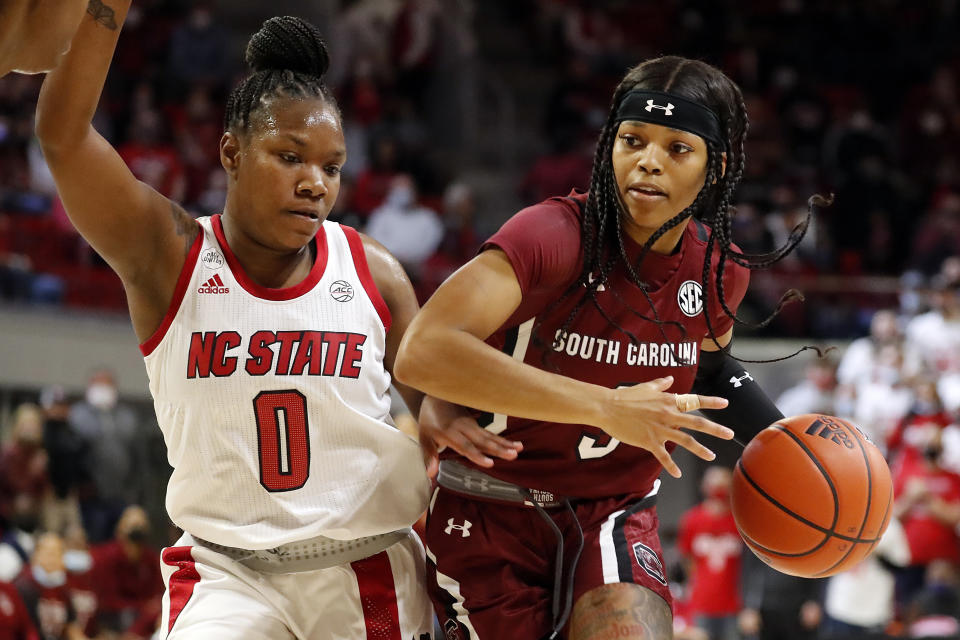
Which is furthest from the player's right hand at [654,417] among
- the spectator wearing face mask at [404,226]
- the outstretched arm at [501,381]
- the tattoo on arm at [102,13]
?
the spectator wearing face mask at [404,226]

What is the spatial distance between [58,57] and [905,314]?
1038 centimetres

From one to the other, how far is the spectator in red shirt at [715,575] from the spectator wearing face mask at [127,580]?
384cm

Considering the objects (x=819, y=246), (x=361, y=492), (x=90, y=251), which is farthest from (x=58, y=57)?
(x=819, y=246)

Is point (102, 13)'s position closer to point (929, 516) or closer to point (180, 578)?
point (180, 578)

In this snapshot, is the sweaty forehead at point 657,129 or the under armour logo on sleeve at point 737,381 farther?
the under armour logo on sleeve at point 737,381

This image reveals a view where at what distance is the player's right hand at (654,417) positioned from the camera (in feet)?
9.60

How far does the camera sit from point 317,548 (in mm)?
3467

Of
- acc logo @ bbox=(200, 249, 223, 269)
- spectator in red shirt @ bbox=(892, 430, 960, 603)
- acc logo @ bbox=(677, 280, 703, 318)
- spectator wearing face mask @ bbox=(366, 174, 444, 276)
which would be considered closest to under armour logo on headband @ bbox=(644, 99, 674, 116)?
acc logo @ bbox=(677, 280, 703, 318)

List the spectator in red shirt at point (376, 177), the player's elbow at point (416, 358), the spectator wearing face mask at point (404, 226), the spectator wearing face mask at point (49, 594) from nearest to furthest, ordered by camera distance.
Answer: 1. the player's elbow at point (416, 358)
2. the spectator wearing face mask at point (49, 594)
3. the spectator wearing face mask at point (404, 226)
4. the spectator in red shirt at point (376, 177)

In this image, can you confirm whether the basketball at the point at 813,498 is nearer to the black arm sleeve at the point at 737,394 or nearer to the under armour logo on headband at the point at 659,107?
the black arm sleeve at the point at 737,394

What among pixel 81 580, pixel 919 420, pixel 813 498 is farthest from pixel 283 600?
pixel 919 420

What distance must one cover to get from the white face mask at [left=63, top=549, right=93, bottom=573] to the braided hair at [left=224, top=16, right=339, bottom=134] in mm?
5793

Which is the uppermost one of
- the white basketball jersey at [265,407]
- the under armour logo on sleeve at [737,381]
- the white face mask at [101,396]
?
the under armour logo on sleeve at [737,381]

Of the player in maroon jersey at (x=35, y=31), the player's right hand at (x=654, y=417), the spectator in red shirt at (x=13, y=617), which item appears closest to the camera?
the player in maroon jersey at (x=35, y=31)
